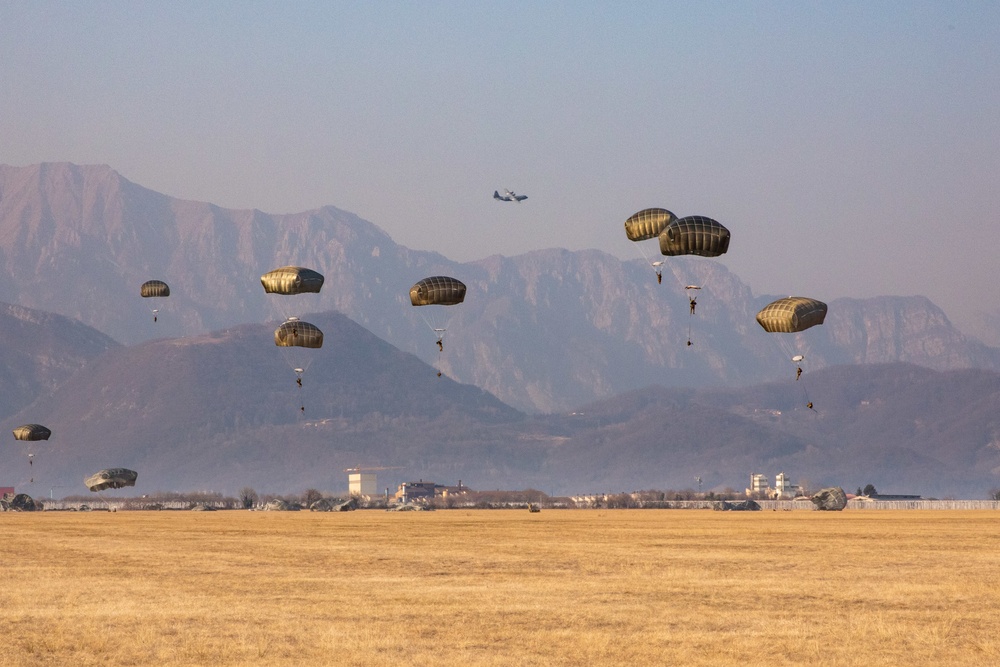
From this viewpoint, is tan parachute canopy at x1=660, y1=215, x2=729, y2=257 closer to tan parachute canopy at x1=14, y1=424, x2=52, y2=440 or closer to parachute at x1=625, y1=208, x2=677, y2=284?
parachute at x1=625, y1=208, x2=677, y2=284

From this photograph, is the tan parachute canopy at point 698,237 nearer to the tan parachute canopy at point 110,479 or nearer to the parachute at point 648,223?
the parachute at point 648,223

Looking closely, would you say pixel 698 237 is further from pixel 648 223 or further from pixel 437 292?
pixel 437 292

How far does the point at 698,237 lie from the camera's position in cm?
9112

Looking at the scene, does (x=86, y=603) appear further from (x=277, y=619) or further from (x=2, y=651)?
(x=2, y=651)

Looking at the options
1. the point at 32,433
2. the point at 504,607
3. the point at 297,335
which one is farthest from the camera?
the point at 32,433

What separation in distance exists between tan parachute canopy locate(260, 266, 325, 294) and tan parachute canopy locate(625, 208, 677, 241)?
25978mm

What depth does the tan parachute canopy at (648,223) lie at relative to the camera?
99.5 metres

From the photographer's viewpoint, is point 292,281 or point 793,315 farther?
point 292,281

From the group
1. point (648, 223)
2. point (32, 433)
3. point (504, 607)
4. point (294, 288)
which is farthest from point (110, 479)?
point (504, 607)

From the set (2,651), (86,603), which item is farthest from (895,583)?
(2,651)

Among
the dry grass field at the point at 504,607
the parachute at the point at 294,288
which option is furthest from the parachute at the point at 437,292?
the dry grass field at the point at 504,607

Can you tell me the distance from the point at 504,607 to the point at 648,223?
191ft

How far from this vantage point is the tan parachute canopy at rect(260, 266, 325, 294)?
364ft

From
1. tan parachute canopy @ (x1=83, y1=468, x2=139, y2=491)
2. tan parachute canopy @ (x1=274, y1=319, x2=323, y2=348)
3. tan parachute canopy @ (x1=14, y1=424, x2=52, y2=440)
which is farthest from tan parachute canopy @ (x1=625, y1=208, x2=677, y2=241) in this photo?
tan parachute canopy @ (x1=83, y1=468, x2=139, y2=491)
